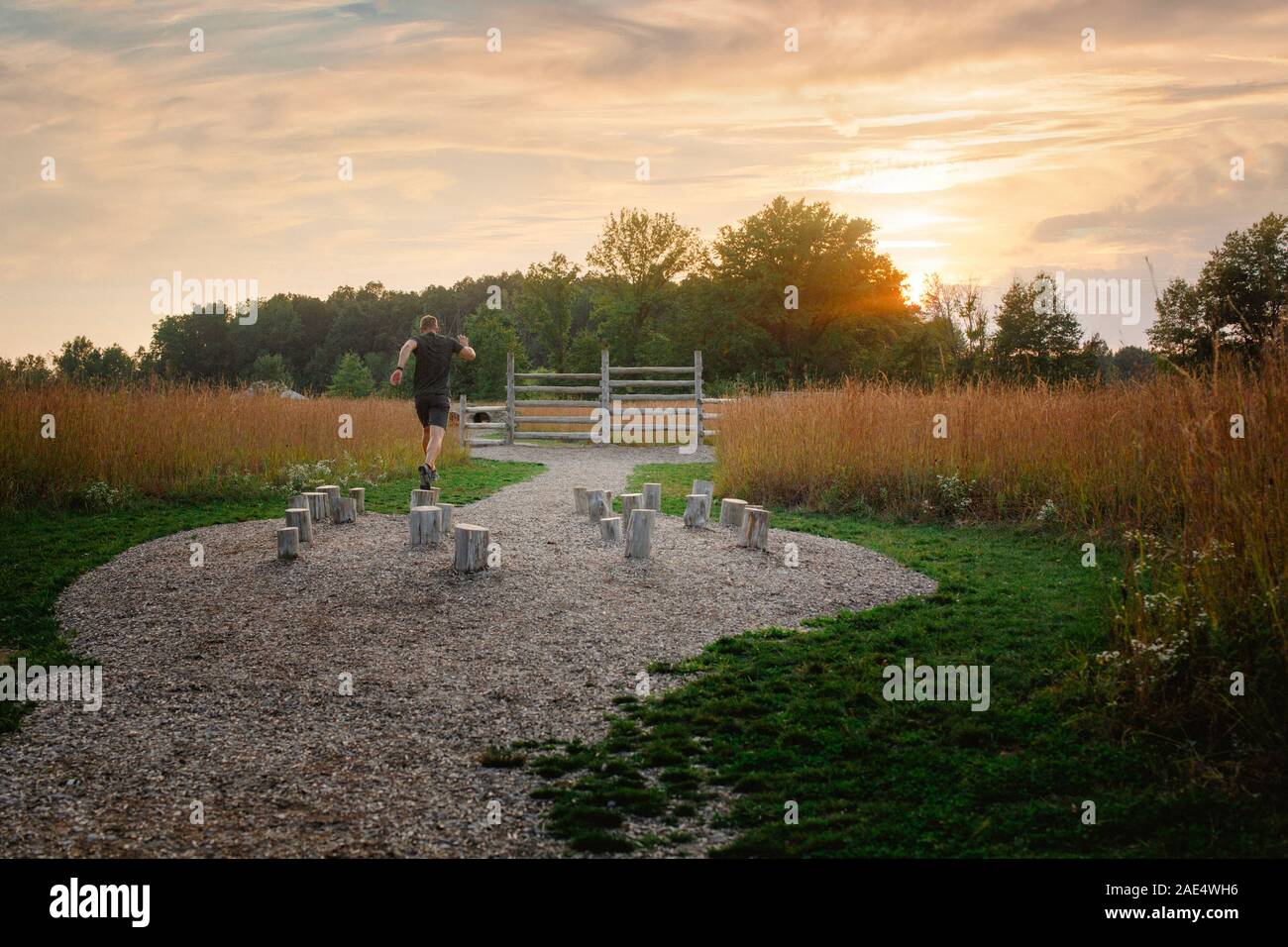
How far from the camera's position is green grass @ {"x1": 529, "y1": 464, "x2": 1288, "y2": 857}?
11.2 ft

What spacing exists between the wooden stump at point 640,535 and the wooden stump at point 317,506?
373 cm

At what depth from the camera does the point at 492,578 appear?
297 inches

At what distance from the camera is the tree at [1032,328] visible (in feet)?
117

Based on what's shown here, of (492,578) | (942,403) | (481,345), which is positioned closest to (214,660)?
(492,578)

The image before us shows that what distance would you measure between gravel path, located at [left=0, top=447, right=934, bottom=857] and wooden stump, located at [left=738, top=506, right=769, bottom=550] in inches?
10.0

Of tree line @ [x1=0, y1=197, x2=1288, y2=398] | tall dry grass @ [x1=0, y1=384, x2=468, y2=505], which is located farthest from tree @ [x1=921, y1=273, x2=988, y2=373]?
tall dry grass @ [x1=0, y1=384, x2=468, y2=505]

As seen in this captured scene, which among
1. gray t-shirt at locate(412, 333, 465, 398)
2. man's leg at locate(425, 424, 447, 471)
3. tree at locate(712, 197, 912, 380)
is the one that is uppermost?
tree at locate(712, 197, 912, 380)

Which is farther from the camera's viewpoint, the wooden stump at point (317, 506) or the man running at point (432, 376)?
the man running at point (432, 376)

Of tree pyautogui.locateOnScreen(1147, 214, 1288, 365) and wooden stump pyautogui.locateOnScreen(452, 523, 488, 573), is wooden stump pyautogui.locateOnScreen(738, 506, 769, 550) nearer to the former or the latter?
wooden stump pyautogui.locateOnScreen(452, 523, 488, 573)

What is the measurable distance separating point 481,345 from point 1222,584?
5348 cm

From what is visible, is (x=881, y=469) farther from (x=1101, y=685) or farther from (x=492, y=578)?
(x=1101, y=685)

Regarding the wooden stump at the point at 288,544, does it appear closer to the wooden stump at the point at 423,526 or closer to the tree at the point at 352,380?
the wooden stump at the point at 423,526

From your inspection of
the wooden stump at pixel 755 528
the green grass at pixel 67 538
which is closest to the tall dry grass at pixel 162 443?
the green grass at pixel 67 538
